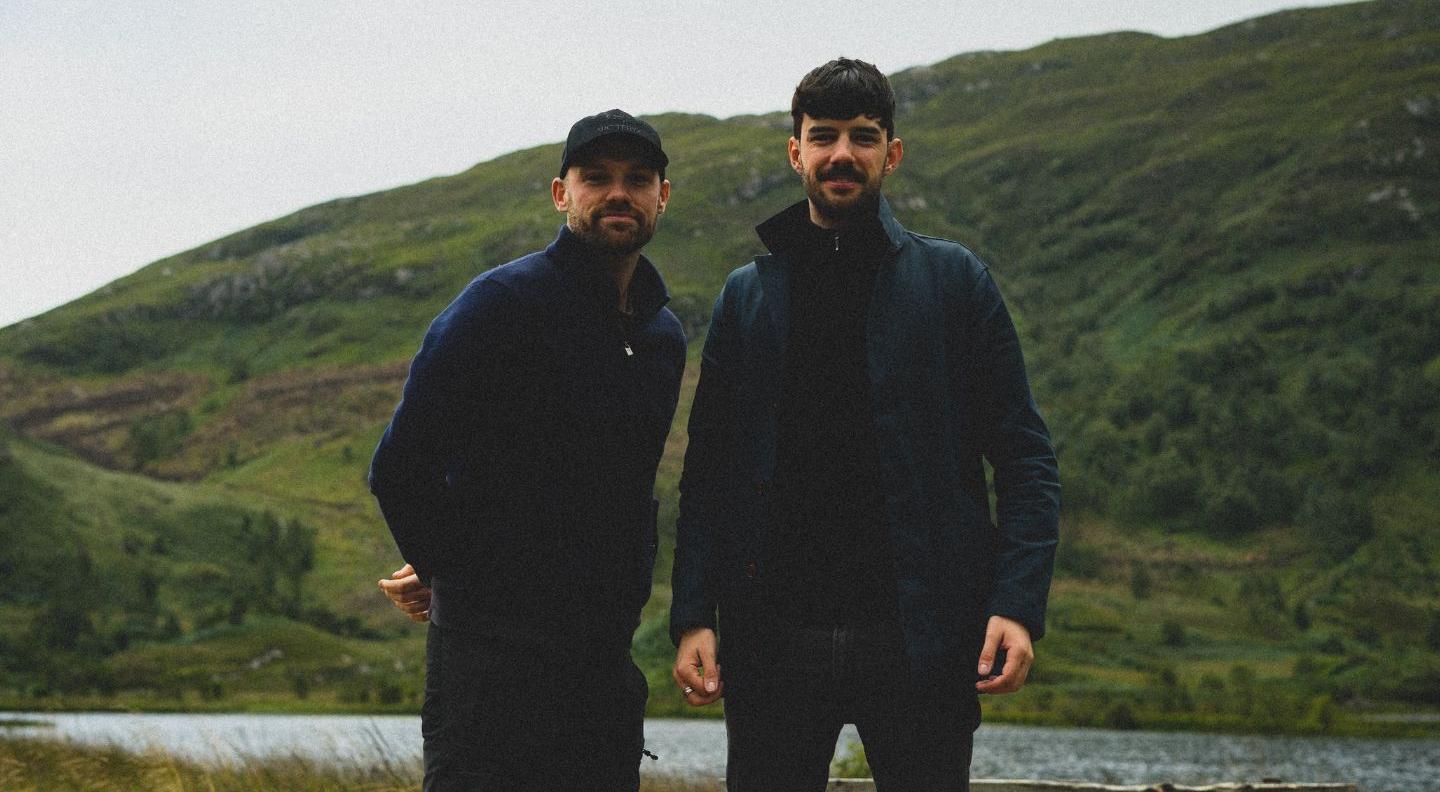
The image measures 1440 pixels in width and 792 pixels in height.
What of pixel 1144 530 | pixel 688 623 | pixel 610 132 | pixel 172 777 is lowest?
pixel 1144 530

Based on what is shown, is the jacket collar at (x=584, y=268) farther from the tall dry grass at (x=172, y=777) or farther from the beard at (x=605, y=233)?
the tall dry grass at (x=172, y=777)

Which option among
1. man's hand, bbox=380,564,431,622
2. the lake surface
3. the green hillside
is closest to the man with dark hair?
man's hand, bbox=380,564,431,622

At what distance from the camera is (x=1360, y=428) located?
15912cm

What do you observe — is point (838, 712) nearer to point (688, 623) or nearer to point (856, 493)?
point (688, 623)

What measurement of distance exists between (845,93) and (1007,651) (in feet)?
5.68

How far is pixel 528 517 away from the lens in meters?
4.13

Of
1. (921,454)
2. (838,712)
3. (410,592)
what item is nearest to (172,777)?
(410,592)

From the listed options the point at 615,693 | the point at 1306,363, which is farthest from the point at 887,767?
the point at 1306,363

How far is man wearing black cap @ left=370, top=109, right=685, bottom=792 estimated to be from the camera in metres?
4.09

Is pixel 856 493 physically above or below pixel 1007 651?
above

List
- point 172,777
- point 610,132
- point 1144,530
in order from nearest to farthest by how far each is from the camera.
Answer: point 610,132 < point 172,777 < point 1144,530

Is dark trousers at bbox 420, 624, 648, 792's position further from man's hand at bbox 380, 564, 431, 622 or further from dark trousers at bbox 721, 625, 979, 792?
dark trousers at bbox 721, 625, 979, 792

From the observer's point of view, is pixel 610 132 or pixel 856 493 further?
pixel 610 132

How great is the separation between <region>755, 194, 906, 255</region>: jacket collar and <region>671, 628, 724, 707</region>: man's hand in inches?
47.9
